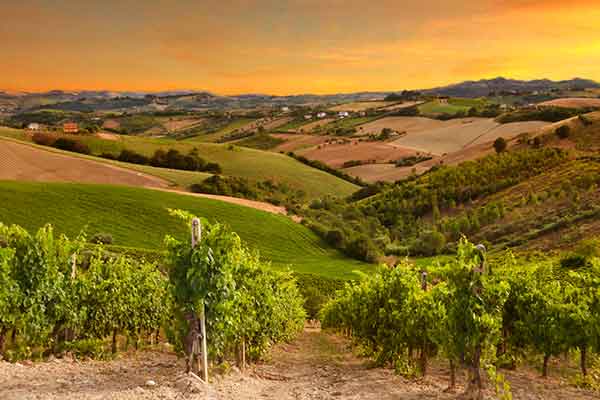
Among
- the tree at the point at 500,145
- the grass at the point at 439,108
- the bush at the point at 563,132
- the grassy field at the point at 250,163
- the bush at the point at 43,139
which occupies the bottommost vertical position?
the grassy field at the point at 250,163

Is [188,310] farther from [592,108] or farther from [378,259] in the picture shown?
[592,108]

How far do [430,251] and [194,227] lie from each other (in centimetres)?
4850

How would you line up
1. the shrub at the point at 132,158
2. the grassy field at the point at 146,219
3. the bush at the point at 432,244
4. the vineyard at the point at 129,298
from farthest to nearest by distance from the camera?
the shrub at the point at 132,158 < the bush at the point at 432,244 < the grassy field at the point at 146,219 < the vineyard at the point at 129,298

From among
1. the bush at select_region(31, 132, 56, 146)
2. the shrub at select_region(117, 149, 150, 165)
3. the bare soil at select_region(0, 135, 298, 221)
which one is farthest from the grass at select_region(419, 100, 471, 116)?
the bare soil at select_region(0, 135, 298, 221)

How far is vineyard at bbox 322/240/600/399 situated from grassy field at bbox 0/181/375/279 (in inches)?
1222

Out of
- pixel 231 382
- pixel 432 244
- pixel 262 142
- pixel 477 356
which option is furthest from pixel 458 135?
pixel 231 382

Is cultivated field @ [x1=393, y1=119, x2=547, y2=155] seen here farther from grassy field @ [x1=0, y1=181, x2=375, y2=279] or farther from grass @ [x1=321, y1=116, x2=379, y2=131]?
grassy field @ [x1=0, y1=181, x2=375, y2=279]

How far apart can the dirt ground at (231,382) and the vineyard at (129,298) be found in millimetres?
994

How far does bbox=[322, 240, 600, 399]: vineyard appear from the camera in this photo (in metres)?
12.9

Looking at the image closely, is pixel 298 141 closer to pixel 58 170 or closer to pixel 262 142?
pixel 262 142

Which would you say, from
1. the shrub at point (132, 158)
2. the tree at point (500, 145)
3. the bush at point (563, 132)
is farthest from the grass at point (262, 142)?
the bush at point (563, 132)

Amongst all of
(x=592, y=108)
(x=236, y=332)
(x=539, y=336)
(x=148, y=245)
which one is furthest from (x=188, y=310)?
(x=592, y=108)

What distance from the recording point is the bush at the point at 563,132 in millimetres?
95000

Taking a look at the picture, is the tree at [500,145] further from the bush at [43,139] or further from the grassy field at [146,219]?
the bush at [43,139]
